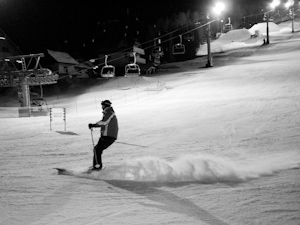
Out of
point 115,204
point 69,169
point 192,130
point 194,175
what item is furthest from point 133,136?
point 115,204

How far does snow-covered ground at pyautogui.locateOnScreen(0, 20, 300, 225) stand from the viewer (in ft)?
13.7

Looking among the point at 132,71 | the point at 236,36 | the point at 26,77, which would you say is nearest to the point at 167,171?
the point at 26,77

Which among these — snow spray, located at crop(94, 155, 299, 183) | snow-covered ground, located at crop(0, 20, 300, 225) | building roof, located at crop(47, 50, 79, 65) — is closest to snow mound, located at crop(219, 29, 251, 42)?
building roof, located at crop(47, 50, 79, 65)

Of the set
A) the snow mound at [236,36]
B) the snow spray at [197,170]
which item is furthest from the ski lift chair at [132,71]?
the snow mound at [236,36]

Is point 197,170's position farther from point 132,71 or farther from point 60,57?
point 60,57

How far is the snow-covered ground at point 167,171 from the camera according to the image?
164 inches

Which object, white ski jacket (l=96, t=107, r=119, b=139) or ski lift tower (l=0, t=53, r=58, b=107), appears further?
ski lift tower (l=0, t=53, r=58, b=107)

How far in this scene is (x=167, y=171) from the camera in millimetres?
6074

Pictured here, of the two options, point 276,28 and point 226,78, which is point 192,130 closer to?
point 226,78

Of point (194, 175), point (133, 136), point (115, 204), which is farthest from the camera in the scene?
point (133, 136)

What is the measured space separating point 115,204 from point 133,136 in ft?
20.9

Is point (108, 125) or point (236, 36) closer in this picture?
point (108, 125)

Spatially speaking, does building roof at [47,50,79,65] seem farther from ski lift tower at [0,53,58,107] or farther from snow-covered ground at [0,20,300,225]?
snow-covered ground at [0,20,300,225]

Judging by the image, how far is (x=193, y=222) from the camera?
3869mm
